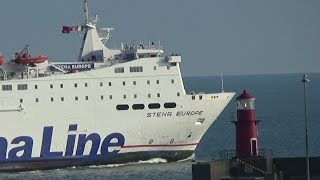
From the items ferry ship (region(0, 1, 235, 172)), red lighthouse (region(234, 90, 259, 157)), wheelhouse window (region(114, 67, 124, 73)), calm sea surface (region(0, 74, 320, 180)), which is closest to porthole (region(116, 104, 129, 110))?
ferry ship (region(0, 1, 235, 172))

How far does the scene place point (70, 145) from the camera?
48.2 meters

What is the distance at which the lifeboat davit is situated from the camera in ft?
162

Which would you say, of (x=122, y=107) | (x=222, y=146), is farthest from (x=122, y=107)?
(x=222, y=146)

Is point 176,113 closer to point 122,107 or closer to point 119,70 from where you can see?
point 122,107

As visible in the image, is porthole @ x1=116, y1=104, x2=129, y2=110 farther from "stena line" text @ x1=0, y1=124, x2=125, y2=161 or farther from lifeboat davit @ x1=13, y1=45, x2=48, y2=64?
lifeboat davit @ x1=13, y1=45, x2=48, y2=64

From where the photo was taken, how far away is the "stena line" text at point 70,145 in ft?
157

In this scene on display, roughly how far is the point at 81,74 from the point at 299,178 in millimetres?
19059

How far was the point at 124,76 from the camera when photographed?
160 ft

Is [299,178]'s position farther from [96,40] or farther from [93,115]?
[96,40]

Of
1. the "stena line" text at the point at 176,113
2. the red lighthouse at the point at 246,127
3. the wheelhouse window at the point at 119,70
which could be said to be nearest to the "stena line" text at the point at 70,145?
the "stena line" text at the point at 176,113

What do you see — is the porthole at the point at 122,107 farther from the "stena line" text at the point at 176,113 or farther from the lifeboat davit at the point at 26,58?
the lifeboat davit at the point at 26,58

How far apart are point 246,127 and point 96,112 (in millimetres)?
17387

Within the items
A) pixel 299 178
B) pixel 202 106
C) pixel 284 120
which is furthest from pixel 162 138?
pixel 284 120

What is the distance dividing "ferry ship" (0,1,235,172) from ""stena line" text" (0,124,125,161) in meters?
0.04
